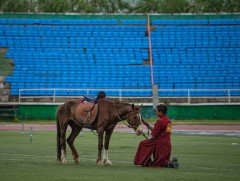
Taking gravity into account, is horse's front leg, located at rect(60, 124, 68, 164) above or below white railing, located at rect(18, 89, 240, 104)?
below

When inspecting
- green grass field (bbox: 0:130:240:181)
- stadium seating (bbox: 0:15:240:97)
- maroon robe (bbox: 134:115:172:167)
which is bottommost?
green grass field (bbox: 0:130:240:181)

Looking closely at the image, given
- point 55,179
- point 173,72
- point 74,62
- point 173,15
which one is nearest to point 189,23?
point 173,15

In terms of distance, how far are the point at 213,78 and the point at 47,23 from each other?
1502cm

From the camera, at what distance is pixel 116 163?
19.2 metres

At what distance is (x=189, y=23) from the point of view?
5734 centimetres

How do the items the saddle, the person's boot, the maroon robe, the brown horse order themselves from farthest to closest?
the saddle → the brown horse → the maroon robe → the person's boot

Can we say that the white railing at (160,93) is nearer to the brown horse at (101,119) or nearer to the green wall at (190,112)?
the green wall at (190,112)

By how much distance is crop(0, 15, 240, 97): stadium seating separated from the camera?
50875 mm

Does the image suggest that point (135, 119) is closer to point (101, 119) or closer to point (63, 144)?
point (101, 119)

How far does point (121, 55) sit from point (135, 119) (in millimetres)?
35423

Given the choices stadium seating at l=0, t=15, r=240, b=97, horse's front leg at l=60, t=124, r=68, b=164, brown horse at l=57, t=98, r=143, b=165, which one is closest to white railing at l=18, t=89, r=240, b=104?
stadium seating at l=0, t=15, r=240, b=97

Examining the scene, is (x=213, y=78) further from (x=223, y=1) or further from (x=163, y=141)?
(x=163, y=141)

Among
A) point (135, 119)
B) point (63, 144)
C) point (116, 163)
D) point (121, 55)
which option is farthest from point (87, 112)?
point (121, 55)

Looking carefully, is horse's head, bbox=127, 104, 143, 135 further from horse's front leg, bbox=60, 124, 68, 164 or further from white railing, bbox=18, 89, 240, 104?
white railing, bbox=18, 89, 240, 104
